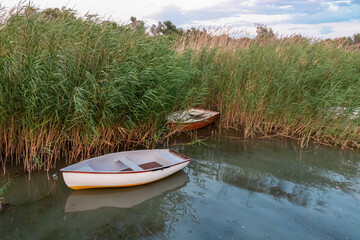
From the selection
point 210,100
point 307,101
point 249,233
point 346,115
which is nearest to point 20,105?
point 249,233

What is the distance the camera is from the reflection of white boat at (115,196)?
4.44 metres

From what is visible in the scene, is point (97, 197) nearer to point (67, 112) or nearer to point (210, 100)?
point (67, 112)

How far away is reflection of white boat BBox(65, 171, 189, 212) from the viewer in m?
4.44

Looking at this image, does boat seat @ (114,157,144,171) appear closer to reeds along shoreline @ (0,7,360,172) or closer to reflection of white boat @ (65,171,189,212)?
reflection of white boat @ (65,171,189,212)

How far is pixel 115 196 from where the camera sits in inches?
186

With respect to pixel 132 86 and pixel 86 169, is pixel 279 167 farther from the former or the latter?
pixel 86 169

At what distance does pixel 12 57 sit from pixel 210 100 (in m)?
5.55

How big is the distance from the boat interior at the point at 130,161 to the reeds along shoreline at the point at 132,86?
1.79ft

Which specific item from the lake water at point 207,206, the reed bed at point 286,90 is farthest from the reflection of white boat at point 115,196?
the reed bed at point 286,90

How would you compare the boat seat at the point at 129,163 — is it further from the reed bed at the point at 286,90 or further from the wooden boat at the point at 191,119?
the reed bed at the point at 286,90

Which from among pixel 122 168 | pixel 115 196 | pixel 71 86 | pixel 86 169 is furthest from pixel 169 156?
pixel 71 86

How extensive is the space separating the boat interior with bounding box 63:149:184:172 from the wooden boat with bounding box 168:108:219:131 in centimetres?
127

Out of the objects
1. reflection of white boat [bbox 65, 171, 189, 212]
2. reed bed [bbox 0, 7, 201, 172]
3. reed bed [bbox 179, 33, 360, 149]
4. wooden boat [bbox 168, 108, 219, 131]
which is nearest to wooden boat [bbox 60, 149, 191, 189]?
reflection of white boat [bbox 65, 171, 189, 212]

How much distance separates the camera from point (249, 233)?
3.93m
